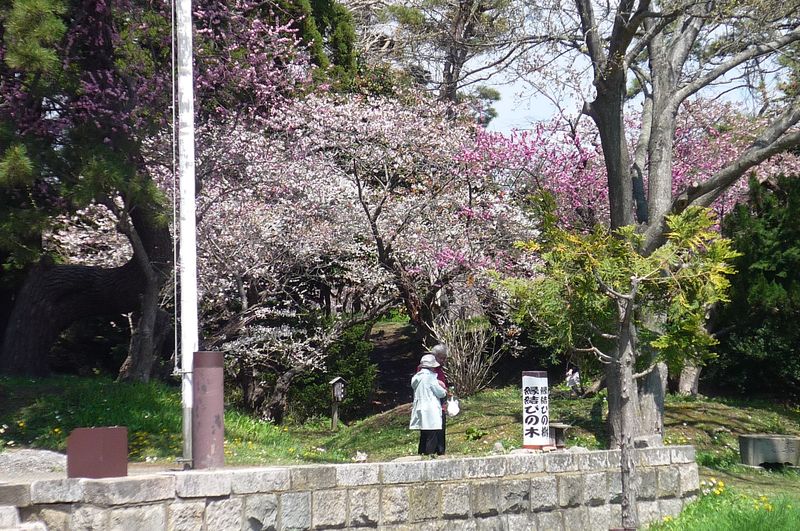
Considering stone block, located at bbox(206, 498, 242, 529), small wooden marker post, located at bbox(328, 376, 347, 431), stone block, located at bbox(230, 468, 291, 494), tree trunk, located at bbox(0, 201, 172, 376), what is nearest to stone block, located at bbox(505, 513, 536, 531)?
stone block, located at bbox(230, 468, 291, 494)

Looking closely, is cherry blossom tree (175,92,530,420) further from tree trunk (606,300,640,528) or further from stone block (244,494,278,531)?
stone block (244,494,278,531)

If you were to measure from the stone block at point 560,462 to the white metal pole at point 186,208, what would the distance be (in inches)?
133

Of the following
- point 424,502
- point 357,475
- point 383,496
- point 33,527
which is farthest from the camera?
point 424,502

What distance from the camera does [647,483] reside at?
30.1 feet

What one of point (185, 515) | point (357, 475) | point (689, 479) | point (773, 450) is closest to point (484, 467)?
point (357, 475)

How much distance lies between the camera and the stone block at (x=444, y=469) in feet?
24.9

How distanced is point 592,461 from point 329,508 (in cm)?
304

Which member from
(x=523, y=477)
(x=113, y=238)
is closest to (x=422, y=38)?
(x=113, y=238)

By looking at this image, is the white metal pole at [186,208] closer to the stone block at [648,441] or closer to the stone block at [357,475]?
the stone block at [357,475]

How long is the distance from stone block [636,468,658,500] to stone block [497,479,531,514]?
148 centimetres

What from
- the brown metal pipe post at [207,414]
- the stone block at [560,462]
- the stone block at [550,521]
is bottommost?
the stone block at [550,521]

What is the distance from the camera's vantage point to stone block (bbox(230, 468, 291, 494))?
641cm

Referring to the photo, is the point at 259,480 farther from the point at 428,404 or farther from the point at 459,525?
the point at 428,404

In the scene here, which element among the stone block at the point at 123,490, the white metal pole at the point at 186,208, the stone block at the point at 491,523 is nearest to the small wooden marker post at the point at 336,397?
the white metal pole at the point at 186,208
